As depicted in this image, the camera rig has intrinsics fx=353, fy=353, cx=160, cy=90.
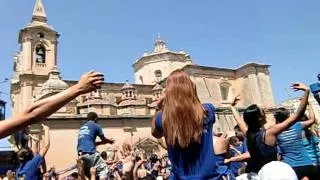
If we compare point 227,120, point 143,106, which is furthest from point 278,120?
point 143,106

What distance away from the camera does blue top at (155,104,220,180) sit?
117 inches

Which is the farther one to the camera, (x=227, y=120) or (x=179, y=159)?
(x=227, y=120)

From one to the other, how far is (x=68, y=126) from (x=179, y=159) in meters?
27.2

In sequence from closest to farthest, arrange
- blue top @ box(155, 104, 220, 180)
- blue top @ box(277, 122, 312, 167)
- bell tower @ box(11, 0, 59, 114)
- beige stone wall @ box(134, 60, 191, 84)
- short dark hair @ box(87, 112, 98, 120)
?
1. blue top @ box(155, 104, 220, 180)
2. blue top @ box(277, 122, 312, 167)
3. short dark hair @ box(87, 112, 98, 120)
4. bell tower @ box(11, 0, 59, 114)
5. beige stone wall @ box(134, 60, 191, 84)

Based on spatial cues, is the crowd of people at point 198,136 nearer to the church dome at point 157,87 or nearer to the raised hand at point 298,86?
the raised hand at point 298,86

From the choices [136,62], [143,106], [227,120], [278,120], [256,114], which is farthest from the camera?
[136,62]

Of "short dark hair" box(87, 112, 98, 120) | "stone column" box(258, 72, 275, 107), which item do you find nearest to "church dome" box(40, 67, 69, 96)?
"stone column" box(258, 72, 275, 107)

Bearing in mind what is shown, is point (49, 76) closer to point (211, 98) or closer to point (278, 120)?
point (211, 98)

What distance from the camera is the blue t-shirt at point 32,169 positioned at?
479 cm

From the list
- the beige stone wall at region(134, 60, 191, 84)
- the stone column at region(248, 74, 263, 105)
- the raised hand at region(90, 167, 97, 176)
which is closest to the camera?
the raised hand at region(90, 167, 97, 176)

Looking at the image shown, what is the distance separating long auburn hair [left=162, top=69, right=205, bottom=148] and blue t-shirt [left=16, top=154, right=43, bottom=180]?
2523 millimetres

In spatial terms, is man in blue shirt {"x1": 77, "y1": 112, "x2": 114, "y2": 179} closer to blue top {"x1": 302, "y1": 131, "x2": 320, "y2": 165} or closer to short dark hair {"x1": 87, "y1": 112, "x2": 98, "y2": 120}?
short dark hair {"x1": 87, "y1": 112, "x2": 98, "y2": 120}

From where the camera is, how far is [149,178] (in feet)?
34.4

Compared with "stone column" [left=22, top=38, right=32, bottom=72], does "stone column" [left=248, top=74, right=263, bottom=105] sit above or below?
below
